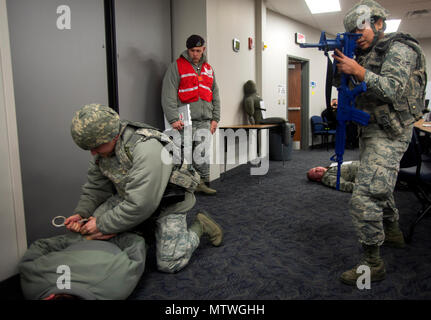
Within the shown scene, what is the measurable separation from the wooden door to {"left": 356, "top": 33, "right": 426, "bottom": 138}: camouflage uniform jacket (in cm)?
556

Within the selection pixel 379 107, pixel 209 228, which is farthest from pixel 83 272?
pixel 379 107

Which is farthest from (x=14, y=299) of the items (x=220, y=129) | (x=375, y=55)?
(x=220, y=129)

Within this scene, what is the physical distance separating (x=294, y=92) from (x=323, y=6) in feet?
6.07

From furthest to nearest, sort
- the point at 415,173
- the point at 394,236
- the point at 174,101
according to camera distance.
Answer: the point at 174,101 < the point at 415,173 < the point at 394,236

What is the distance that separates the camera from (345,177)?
3523mm

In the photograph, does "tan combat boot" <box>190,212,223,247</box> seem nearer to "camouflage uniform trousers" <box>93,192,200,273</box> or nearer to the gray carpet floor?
the gray carpet floor

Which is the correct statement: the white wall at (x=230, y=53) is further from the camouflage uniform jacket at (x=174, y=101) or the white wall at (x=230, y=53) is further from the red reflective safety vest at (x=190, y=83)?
the camouflage uniform jacket at (x=174, y=101)

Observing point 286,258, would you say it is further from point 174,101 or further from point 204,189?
point 174,101

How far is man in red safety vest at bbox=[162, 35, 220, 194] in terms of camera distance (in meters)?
3.20

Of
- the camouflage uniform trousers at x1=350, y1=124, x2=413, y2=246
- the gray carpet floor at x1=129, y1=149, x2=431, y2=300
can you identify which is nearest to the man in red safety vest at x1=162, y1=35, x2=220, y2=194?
the gray carpet floor at x1=129, y1=149, x2=431, y2=300

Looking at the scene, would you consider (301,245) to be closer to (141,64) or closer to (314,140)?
(141,64)

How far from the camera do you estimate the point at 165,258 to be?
68.1 inches

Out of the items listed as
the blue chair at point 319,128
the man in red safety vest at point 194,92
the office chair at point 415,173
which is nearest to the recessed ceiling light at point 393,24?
the blue chair at point 319,128

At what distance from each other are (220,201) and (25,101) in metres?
1.87
